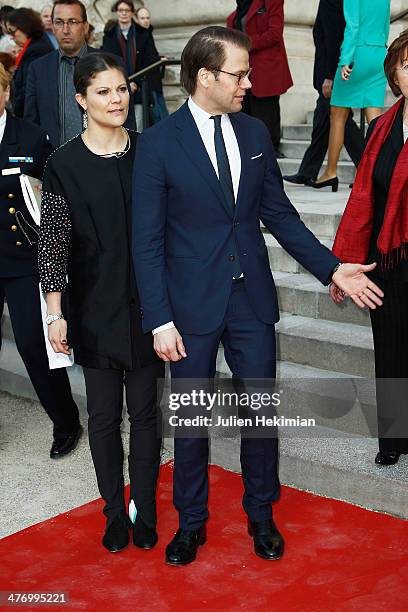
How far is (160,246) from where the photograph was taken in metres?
3.40

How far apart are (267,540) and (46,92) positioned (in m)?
3.23

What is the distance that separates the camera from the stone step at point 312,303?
17.4 feet

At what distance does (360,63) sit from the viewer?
22.3 ft

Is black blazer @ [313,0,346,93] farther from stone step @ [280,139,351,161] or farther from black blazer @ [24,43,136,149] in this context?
black blazer @ [24,43,136,149]

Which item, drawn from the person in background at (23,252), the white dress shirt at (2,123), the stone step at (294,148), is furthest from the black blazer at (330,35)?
the white dress shirt at (2,123)

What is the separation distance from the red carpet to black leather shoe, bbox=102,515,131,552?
0.04 m

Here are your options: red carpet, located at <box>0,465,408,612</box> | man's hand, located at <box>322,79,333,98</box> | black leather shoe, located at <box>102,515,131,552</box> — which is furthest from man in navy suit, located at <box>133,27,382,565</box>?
man's hand, located at <box>322,79,333,98</box>

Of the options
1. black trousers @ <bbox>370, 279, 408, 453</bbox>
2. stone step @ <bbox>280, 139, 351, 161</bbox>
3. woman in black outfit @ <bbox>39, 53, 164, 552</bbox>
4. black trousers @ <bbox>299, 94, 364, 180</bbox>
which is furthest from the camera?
stone step @ <bbox>280, 139, 351, 161</bbox>

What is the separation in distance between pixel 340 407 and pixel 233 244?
153cm

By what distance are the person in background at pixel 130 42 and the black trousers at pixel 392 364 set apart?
17.9 ft

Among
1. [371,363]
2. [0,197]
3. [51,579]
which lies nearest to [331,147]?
[371,363]

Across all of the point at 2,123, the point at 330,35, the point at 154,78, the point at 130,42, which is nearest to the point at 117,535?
the point at 2,123

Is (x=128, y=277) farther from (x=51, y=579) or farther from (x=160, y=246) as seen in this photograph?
(x=51, y=579)

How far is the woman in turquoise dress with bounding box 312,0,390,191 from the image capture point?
668cm
